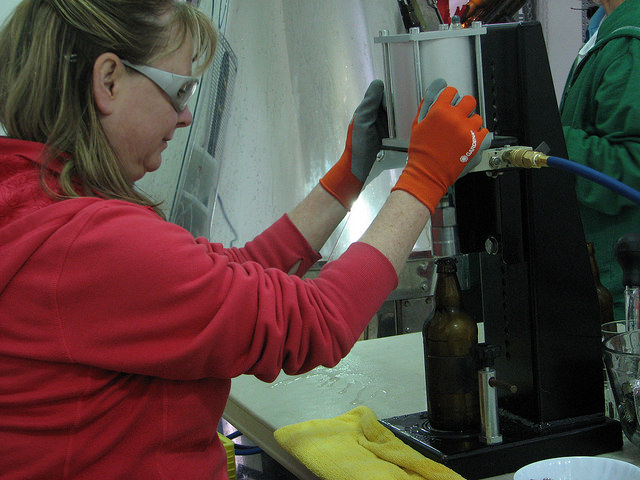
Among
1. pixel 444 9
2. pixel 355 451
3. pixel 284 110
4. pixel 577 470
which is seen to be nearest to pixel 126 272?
pixel 355 451

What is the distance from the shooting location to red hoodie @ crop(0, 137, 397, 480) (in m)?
0.59

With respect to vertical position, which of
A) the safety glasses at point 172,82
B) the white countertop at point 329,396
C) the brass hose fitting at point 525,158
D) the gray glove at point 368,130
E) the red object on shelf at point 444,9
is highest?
the red object on shelf at point 444,9

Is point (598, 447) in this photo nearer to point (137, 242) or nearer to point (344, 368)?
point (344, 368)

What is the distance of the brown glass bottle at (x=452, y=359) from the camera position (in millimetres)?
777

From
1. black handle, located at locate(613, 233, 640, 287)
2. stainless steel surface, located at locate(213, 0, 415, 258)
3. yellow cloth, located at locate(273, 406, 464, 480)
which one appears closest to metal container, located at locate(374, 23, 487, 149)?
black handle, located at locate(613, 233, 640, 287)

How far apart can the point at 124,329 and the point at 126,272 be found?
5 centimetres

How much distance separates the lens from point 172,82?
70cm

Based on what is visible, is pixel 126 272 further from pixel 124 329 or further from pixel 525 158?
pixel 525 158

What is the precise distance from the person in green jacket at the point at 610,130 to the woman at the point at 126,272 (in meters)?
0.69

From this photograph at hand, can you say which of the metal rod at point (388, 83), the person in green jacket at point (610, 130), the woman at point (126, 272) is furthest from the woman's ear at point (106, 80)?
the person in green jacket at point (610, 130)

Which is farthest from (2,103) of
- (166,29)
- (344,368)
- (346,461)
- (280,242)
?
(344,368)

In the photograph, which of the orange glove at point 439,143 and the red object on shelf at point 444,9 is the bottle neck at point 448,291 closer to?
the orange glove at point 439,143

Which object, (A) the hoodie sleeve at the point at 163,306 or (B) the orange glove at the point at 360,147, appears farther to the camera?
(B) the orange glove at the point at 360,147

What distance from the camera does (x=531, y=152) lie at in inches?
28.3
